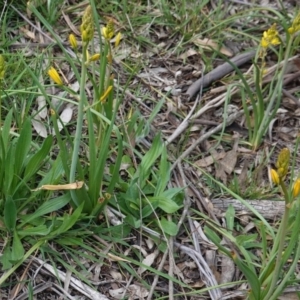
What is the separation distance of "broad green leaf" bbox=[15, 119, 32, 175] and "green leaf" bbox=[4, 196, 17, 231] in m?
0.15

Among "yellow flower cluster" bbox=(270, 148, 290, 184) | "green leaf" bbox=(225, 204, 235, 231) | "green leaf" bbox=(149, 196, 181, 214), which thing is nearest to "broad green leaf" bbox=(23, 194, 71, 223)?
"green leaf" bbox=(149, 196, 181, 214)

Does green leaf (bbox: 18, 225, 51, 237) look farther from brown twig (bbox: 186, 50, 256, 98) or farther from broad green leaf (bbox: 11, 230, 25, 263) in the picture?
brown twig (bbox: 186, 50, 256, 98)

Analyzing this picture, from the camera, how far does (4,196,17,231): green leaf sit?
1.85 metres

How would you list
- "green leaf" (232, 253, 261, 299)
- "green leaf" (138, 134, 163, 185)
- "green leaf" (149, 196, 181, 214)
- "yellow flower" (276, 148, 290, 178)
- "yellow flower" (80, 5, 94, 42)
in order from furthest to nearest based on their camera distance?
"green leaf" (138, 134, 163, 185) → "green leaf" (149, 196, 181, 214) → "green leaf" (232, 253, 261, 299) → "yellow flower" (80, 5, 94, 42) → "yellow flower" (276, 148, 290, 178)

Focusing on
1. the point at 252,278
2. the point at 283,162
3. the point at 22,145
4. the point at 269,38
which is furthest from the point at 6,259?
the point at 269,38

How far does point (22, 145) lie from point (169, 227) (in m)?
0.59

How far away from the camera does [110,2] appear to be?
2.95 metres

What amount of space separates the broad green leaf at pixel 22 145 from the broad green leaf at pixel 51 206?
0.47ft

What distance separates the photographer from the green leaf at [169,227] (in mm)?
2039

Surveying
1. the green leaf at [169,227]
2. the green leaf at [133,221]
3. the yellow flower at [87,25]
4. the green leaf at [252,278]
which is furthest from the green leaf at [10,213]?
the green leaf at [252,278]

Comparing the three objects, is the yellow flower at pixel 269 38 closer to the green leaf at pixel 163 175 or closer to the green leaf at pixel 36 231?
the green leaf at pixel 163 175

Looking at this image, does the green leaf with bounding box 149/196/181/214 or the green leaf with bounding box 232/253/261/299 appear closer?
the green leaf with bounding box 232/253/261/299

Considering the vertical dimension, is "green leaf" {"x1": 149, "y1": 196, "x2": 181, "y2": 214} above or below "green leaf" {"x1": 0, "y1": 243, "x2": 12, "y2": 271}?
below

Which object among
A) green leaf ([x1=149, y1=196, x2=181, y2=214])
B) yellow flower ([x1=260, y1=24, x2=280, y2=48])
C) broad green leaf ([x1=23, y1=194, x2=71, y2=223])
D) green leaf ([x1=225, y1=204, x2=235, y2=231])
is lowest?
green leaf ([x1=225, y1=204, x2=235, y2=231])
